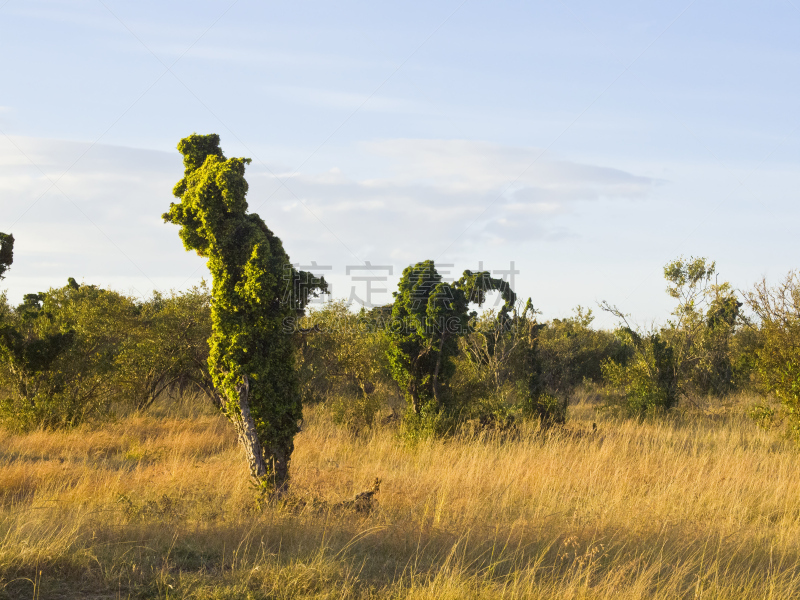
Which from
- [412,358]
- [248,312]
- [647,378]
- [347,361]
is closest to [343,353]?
[347,361]

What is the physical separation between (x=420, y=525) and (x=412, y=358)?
7.30m

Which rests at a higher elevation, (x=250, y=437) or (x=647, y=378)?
(x=647, y=378)

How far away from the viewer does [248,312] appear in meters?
8.35

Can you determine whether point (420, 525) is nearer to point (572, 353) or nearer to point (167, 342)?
point (167, 342)

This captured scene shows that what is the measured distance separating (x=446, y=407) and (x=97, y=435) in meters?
7.84

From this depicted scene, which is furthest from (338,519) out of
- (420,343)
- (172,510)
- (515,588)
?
(420,343)

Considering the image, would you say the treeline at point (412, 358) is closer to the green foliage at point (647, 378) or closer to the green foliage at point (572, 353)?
the green foliage at point (647, 378)

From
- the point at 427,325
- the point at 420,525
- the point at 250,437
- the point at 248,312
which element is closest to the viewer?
the point at 420,525

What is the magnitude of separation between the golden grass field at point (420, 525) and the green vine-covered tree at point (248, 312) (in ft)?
2.58

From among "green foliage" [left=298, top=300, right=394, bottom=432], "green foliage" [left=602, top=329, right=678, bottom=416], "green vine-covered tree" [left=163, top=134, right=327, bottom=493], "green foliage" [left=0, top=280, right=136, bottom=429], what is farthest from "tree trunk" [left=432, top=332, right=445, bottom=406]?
"green foliage" [left=0, top=280, right=136, bottom=429]

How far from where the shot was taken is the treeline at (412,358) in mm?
13969

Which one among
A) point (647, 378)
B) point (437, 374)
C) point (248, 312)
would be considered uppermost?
point (248, 312)

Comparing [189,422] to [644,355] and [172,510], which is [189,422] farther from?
[644,355]

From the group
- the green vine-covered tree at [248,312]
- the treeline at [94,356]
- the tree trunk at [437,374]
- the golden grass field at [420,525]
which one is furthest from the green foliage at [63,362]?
the green vine-covered tree at [248,312]
